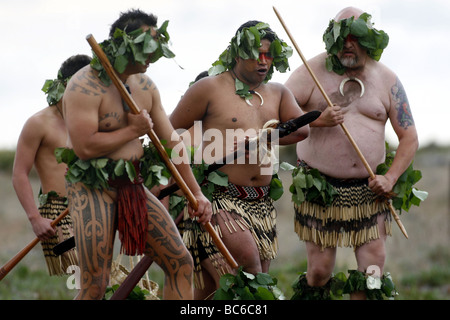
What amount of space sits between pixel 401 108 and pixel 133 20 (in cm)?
267

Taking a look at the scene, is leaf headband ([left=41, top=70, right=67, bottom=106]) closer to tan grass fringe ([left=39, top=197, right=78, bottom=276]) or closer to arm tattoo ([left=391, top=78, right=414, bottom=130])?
tan grass fringe ([left=39, top=197, right=78, bottom=276])

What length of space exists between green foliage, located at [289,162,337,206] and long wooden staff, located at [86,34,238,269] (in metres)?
1.29

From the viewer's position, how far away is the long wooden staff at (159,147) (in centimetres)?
543

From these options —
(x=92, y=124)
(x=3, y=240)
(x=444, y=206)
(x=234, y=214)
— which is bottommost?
(x=444, y=206)

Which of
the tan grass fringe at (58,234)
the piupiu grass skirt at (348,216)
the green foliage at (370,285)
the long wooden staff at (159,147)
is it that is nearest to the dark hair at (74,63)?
the tan grass fringe at (58,234)

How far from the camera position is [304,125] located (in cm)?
658

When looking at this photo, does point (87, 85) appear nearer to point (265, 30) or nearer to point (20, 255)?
point (265, 30)

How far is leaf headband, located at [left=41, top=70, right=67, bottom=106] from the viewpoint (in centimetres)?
727

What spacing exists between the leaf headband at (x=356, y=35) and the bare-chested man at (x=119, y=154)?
6.53ft

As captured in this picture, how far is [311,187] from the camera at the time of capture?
7234 mm

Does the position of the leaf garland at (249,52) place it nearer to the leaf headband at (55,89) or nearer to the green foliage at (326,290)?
the leaf headband at (55,89)

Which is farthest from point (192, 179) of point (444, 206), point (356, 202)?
point (444, 206)
